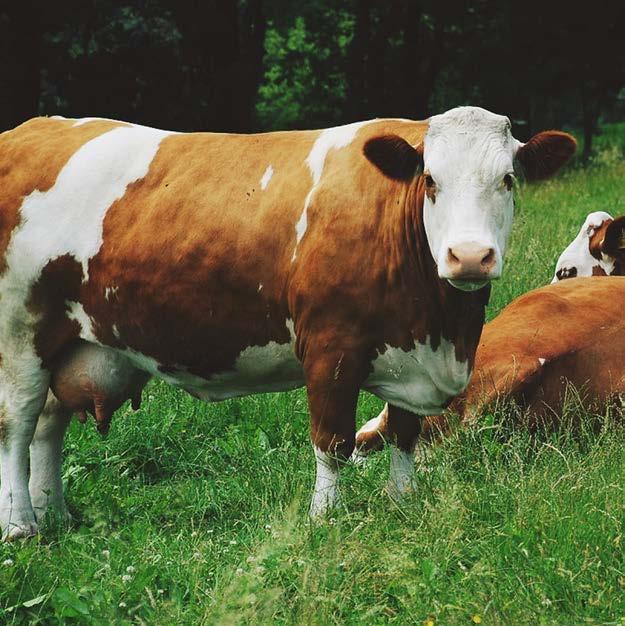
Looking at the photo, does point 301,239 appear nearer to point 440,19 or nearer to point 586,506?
point 586,506

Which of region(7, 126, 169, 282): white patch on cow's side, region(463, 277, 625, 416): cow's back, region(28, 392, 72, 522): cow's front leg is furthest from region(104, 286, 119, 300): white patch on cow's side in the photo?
region(463, 277, 625, 416): cow's back

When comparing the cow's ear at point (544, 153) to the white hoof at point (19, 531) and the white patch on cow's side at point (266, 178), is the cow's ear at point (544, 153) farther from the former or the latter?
the white hoof at point (19, 531)

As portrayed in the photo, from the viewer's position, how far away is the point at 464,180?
4492 millimetres

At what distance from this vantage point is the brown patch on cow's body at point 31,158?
549 cm

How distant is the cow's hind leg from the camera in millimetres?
5590

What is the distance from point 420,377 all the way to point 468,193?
0.93 metres

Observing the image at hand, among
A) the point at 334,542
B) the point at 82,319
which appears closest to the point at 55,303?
the point at 82,319

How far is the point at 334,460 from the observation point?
506 cm

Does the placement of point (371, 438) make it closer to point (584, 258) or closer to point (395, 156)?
point (395, 156)

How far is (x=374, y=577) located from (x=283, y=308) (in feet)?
4.20

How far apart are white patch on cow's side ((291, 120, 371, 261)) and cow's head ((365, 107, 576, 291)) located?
14.4 inches

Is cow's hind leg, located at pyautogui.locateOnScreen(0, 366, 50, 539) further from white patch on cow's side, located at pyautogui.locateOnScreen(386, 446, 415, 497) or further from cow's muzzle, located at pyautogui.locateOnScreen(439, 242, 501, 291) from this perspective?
cow's muzzle, located at pyautogui.locateOnScreen(439, 242, 501, 291)

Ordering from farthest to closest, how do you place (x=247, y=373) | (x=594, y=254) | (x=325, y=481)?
(x=594, y=254) → (x=247, y=373) → (x=325, y=481)

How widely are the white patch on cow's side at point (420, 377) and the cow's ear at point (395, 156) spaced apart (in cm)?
73
